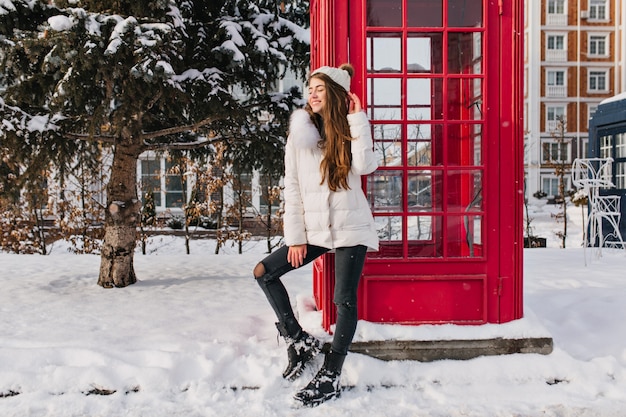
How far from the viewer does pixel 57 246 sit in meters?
12.9

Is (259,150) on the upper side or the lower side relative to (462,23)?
lower

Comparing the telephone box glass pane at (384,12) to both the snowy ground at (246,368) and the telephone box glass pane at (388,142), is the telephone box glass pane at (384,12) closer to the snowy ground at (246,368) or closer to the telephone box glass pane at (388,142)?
the telephone box glass pane at (388,142)

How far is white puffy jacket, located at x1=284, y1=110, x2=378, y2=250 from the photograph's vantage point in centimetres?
312

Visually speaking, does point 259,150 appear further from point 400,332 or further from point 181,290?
point 400,332

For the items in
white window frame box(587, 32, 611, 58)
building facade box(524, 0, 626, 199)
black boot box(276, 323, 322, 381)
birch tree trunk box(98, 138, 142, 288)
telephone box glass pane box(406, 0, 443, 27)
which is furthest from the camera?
white window frame box(587, 32, 611, 58)

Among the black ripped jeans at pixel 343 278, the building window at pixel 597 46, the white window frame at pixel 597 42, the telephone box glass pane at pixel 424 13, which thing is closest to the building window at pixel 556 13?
the white window frame at pixel 597 42

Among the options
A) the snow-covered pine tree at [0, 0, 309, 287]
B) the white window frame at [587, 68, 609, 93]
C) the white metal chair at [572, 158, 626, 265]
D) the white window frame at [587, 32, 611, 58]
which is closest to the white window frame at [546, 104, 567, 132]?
the white window frame at [587, 68, 609, 93]

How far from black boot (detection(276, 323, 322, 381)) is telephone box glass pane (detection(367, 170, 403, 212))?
1000 millimetres

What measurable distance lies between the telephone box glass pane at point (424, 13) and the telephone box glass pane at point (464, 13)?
8 cm

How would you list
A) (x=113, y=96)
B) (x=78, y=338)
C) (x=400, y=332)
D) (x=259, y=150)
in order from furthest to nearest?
(x=259, y=150), (x=113, y=96), (x=78, y=338), (x=400, y=332)

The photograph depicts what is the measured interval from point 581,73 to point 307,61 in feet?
121

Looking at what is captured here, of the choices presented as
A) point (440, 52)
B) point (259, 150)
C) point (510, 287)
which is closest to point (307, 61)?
point (259, 150)

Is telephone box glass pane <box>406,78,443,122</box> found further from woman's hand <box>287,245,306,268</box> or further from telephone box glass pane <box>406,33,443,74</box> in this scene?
woman's hand <box>287,245,306,268</box>

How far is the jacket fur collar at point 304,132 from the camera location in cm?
315
